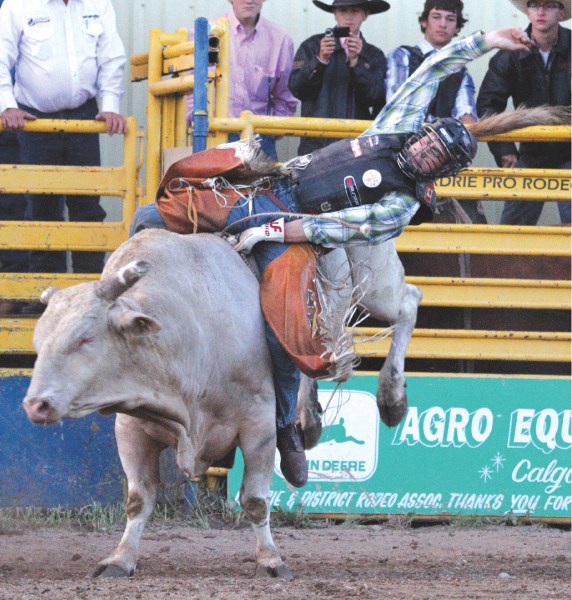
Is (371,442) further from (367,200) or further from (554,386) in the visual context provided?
(367,200)

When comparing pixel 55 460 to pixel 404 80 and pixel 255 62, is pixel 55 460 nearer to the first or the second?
pixel 255 62

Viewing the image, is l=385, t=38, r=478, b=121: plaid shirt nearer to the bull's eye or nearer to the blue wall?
the blue wall

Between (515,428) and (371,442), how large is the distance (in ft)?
2.84

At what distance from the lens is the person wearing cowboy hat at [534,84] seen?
7824 mm

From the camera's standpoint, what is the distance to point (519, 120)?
600 cm

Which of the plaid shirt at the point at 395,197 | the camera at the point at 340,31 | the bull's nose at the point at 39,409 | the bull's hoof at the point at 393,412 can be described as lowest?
the bull's hoof at the point at 393,412

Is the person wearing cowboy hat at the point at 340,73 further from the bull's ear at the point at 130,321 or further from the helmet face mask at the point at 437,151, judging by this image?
the bull's ear at the point at 130,321

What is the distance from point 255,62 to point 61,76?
1.27 m

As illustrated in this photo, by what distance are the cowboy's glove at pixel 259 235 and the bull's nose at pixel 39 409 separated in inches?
58.7

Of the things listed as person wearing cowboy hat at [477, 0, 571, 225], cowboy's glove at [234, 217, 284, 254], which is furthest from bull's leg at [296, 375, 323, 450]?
person wearing cowboy hat at [477, 0, 571, 225]

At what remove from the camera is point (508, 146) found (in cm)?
786

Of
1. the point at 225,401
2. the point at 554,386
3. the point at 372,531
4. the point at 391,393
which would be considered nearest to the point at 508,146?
the point at 554,386

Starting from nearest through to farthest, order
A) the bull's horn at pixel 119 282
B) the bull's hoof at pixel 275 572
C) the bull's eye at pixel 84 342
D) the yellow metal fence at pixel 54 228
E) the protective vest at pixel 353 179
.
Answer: the bull's eye at pixel 84 342 → the bull's horn at pixel 119 282 → the bull's hoof at pixel 275 572 → the protective vest at pixel 353 179 → the yellow metal fence at pixel 54 228

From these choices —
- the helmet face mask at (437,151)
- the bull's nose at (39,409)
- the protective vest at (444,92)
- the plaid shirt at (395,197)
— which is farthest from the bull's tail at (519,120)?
the bull's nose at (39,409)
